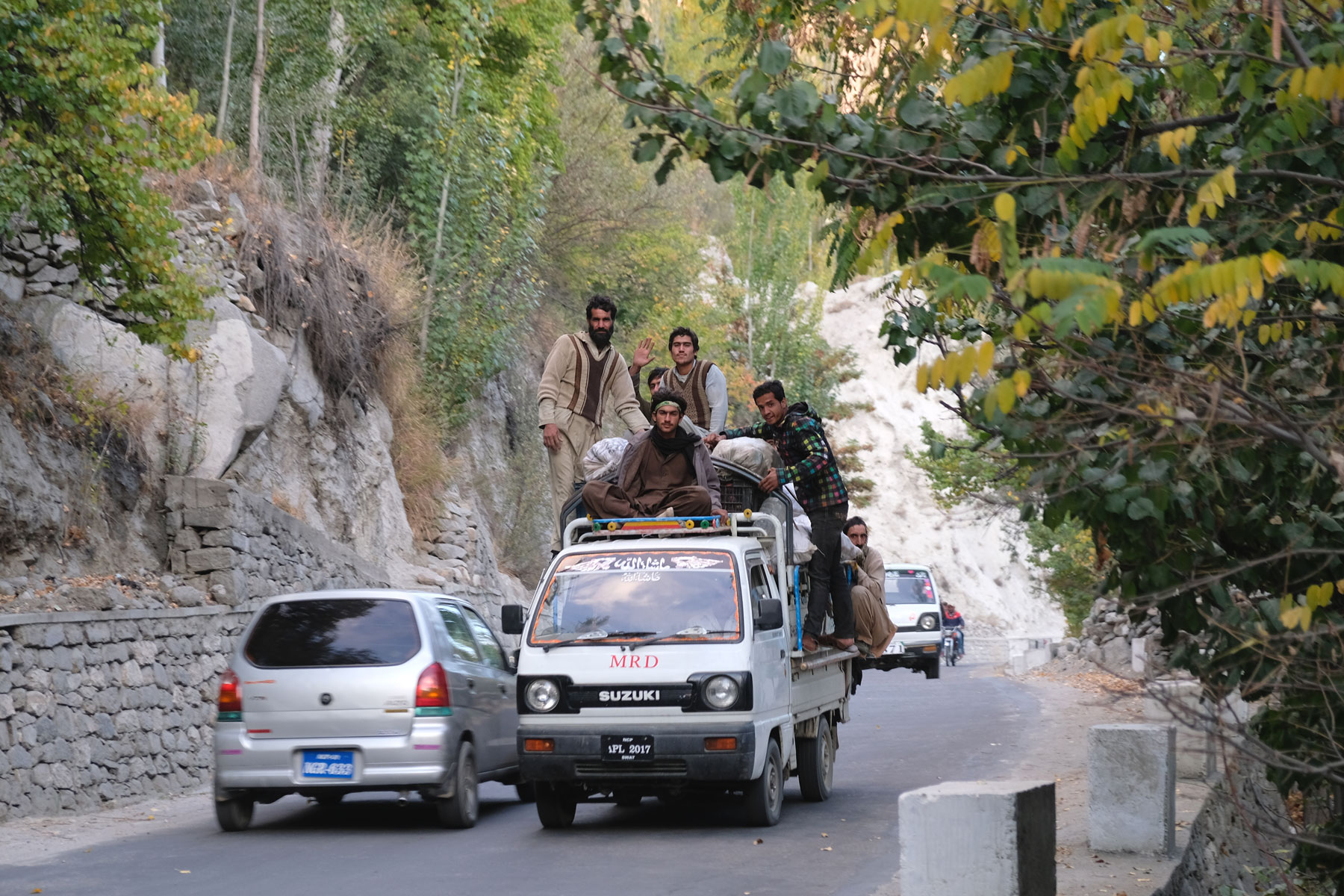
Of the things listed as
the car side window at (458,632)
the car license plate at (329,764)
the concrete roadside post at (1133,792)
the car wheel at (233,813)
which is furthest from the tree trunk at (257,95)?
the concrete roadside post at (1133,792)

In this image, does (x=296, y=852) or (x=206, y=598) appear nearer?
(x=296, y=852)

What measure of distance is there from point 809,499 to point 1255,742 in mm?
7297

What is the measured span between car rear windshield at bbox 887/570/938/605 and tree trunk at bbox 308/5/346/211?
15.2m

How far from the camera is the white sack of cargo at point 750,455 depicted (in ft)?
40.4

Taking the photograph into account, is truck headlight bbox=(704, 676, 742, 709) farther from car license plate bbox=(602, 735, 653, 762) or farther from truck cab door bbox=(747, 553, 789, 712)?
car license plate bbox=(602, 735, 653, 762)

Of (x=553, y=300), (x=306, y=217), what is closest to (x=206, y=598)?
(x=306, y=217)

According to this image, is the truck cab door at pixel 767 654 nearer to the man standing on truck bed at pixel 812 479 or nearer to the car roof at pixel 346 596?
the man standing on truck bed at pixel 812 479

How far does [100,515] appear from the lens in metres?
16.7

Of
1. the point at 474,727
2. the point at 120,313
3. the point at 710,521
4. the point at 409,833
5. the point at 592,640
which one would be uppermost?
the point at 120,313

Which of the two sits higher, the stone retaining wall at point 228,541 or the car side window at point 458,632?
the stone retaining wall at point 228,541

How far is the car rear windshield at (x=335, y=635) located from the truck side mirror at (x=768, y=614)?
262cm

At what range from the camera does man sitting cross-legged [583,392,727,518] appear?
11.9 m

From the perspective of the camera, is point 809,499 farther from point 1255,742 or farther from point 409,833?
point 1255,742

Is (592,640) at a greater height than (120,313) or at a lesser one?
lesser
